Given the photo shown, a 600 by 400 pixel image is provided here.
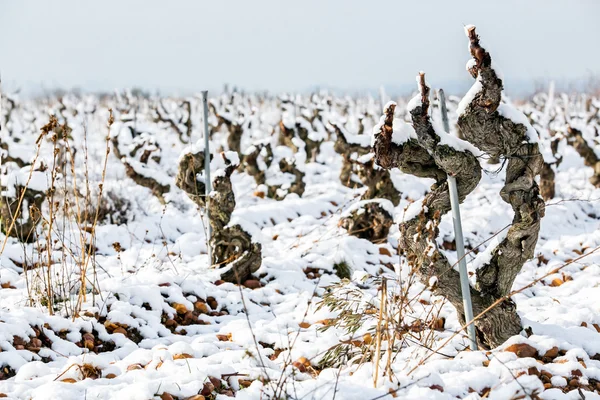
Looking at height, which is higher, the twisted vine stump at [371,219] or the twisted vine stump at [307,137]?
the twisted vine stump at [307,137]

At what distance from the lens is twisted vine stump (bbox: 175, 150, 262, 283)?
4.62m

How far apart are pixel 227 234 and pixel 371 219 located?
192cm

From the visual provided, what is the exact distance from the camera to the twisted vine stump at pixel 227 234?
462cm

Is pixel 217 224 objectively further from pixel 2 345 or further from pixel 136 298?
pixel 2 345

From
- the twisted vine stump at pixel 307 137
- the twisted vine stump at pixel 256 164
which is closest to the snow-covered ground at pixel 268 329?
the twisted vine stump at pixel 256 164

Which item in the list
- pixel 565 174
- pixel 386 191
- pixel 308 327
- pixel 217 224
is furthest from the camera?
pixel 565 174

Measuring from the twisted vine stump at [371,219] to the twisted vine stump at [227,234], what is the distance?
153cm

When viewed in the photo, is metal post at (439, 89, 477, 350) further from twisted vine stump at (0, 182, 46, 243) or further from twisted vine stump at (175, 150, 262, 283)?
twisted vine stump at (0, 182, 46, 243)

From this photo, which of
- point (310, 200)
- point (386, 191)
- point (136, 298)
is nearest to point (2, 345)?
point (136, 298)

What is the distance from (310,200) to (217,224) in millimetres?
3476

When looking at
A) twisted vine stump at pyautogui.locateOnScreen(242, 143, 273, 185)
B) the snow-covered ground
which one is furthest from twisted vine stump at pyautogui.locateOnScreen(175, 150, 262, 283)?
twisted vine stump at pyautogui.locateOnScreen(242, 143, 273, 185)

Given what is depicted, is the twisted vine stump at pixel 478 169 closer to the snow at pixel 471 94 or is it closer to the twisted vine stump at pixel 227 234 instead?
the snow at pixel 471 94

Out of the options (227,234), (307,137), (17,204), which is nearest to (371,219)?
(227,234)

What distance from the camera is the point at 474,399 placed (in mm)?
2168
